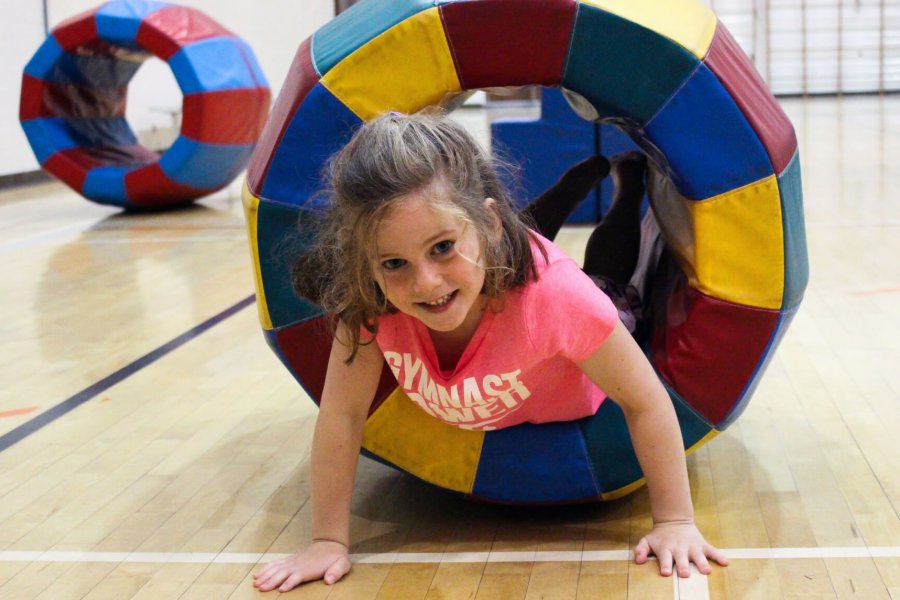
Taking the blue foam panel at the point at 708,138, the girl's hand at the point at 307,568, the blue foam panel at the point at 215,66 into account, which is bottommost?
the girl's hand at the point at 307,568

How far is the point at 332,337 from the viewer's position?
2.13 meters

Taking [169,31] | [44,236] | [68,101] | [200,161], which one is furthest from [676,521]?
[68,101]

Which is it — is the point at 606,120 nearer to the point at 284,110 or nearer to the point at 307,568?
the point at 284,110

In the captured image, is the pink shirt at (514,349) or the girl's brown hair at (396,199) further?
the pink shirt at (514,349)

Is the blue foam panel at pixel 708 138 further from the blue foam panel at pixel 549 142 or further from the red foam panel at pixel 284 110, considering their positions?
the blue foam panel at pixel 549 142

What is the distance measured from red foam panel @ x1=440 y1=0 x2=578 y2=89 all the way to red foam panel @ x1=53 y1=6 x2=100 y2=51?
204 inches

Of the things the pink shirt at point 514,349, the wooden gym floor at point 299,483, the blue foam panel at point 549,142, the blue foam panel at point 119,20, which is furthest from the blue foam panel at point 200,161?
the pink shirt at point 514,349

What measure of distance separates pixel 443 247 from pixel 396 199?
0.11 metres

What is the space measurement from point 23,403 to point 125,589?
1.33m

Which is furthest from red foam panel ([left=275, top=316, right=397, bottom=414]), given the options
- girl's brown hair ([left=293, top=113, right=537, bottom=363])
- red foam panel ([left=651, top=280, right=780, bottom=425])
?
red foam panel ([left=651, top=280, right=780, bottom=425])

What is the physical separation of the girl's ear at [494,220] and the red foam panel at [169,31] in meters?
5.17

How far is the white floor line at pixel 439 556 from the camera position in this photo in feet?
6.45

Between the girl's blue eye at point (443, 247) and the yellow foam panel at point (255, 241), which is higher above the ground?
the girl's blue eye at point (443, 247)

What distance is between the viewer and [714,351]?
2.06 metres
